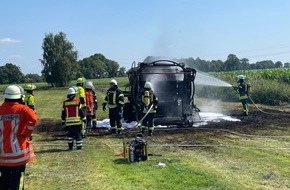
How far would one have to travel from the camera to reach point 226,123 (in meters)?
14.3

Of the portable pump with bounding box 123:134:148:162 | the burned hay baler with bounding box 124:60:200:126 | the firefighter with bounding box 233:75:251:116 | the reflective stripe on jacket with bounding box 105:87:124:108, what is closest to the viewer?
the portable pump with bounding box 123:134:148:162

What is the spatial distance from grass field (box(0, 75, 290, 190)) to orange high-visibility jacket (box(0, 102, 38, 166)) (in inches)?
57.0

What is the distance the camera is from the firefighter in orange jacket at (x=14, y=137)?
5262 millimetres

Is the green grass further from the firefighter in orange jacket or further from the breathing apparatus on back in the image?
the breathing apparatus on back

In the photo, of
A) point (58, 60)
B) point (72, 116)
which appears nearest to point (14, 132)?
point (72, 116)

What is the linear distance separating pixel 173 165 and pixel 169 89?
628 centimetres

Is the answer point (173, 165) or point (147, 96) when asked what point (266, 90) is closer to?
point (147, 96)

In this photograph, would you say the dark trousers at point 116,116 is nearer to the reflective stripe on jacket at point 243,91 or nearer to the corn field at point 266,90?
the reflective stripe on jacket at point 243,91

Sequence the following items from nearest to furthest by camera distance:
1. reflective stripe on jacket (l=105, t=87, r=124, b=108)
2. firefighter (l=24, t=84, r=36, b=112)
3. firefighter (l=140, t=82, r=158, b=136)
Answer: firefighter (l=24, t=84, r=36, b=112) < firefighter (l=140, t=82, r=158, b=136) < reflective stripe on jacket (l=105, t=87, r=124, b=108)

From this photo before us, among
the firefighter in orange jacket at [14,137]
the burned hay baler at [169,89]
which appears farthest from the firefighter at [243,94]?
the firefighter in orange jacket at [14,137]

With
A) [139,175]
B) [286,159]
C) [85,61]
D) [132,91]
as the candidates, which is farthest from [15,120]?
[85,61]

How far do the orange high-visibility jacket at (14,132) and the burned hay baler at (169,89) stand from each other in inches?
307

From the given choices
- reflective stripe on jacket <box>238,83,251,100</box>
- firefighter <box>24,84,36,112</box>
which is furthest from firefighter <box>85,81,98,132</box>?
reflective stripe on jacket <box>238,83,251,100</box>

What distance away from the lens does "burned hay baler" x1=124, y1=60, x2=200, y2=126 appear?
1323cm
